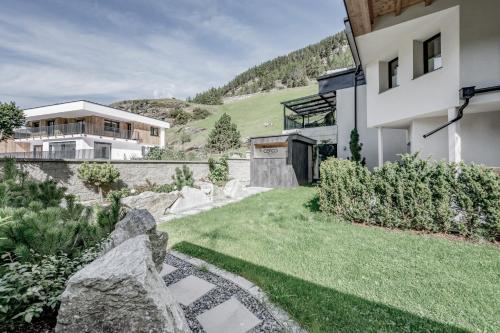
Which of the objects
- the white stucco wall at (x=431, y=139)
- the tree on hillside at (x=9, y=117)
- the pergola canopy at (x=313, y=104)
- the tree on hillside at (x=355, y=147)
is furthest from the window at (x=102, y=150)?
the white stucco wall at (x=431, y=139)

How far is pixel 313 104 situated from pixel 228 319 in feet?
59.2

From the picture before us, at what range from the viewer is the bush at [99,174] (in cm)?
936

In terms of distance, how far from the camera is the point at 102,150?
24.1 metres

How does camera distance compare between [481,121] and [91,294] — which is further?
[481,121]

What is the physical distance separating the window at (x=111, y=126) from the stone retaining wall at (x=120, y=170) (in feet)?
48.6

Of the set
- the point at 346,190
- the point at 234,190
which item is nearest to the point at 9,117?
the point at 234,190

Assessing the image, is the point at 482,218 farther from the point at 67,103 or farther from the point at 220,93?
the point at 220,93

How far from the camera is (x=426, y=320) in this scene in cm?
262

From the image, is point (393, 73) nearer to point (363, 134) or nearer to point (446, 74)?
point (446, 74)

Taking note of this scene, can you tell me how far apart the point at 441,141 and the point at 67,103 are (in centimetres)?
2680

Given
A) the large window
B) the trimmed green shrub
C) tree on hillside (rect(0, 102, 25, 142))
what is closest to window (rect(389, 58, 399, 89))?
the trimmed green shrub

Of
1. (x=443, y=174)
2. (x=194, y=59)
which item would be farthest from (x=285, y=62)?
(x=443, y=174)

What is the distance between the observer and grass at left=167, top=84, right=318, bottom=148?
38719 mm

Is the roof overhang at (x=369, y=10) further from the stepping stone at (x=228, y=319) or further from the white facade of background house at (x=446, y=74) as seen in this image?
the stepping stone at (x=228, y=319)
